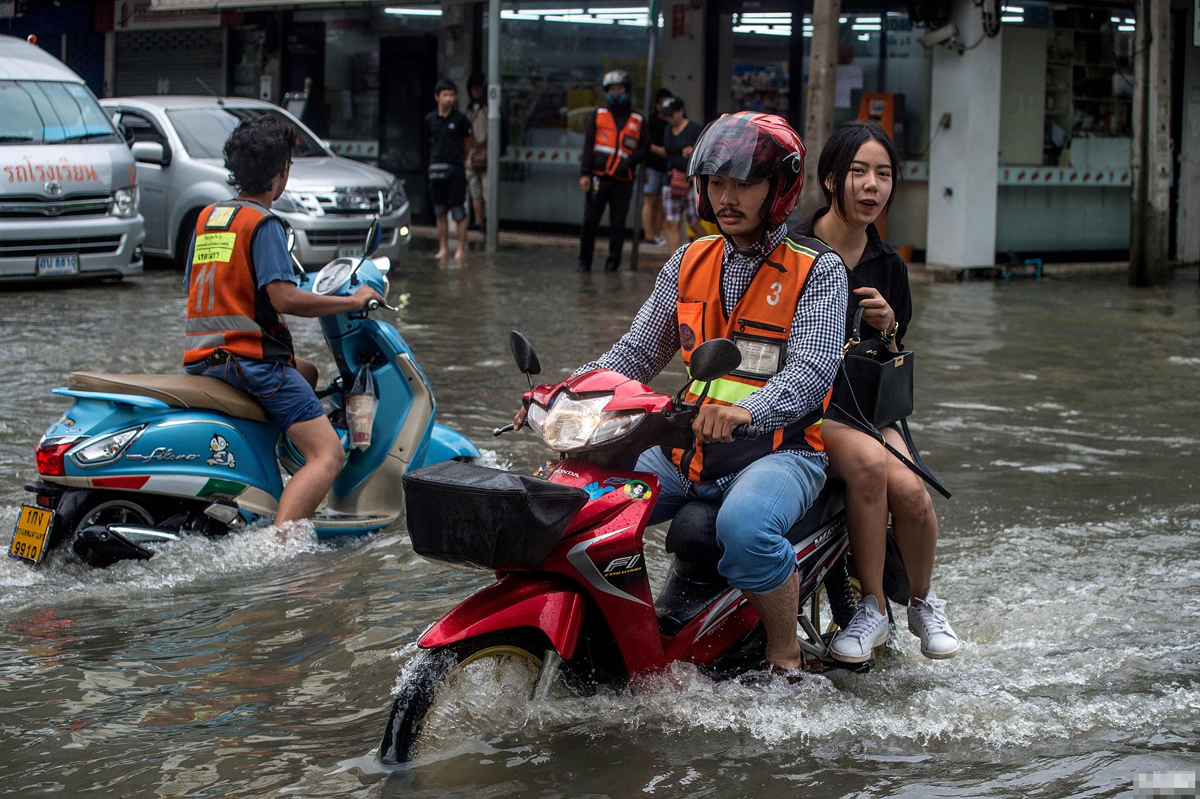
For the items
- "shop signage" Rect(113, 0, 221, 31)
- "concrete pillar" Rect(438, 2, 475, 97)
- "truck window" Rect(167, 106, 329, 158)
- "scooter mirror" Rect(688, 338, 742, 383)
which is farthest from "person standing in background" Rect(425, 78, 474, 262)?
"scooter mirror" Rect(688, 338, 742, 383)

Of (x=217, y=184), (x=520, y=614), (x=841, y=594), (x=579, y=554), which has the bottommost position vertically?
(x=841, y=594)

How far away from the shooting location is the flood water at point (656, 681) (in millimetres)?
3180

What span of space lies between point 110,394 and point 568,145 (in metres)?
14.1

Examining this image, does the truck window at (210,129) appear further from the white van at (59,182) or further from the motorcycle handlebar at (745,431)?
the motorcycle handlebar at (745,431)

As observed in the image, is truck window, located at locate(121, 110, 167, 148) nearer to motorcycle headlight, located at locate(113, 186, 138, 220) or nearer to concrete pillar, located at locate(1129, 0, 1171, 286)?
motorcycle headlight, located at locate(113, 186, 138, 220)

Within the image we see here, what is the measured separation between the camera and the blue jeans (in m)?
3.15

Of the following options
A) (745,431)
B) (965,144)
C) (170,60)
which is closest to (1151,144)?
(965,144)

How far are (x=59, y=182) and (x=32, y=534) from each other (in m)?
7.78

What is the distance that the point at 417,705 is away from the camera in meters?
2.99

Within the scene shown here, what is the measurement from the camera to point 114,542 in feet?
14.5

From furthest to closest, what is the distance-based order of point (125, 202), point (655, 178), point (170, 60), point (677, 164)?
point (170, 60) < point (655, 178) < point (677, 164) < point (125, 202)

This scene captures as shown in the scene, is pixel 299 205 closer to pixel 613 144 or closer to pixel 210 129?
pixel 210 129

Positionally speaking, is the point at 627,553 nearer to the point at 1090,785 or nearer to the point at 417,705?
the point at 417,705

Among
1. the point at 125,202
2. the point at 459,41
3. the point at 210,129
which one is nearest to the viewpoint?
the point at 125,202
